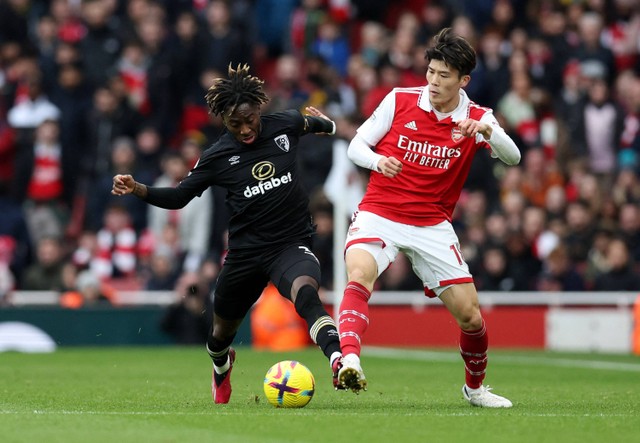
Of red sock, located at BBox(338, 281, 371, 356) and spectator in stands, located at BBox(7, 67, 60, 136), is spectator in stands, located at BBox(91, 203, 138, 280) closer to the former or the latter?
spectator in stands, located at BBox(7, 67, 60, 136)

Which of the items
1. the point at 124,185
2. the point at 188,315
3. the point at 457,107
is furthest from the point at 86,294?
the point at 457,107

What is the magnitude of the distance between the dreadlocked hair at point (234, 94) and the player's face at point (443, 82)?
118 centimetres

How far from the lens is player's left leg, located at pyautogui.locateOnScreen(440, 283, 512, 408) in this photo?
9.57 metres

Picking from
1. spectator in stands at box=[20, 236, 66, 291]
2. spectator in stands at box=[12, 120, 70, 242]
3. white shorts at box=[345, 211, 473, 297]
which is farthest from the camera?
spectator in stands at box=[12, 120, 70, 242]

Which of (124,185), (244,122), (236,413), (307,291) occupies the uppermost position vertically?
(244,122)

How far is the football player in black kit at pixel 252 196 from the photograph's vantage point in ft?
31.6

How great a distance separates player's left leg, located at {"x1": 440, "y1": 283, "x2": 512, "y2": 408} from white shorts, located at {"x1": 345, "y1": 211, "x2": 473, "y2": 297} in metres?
0.08

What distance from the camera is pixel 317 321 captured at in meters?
9.23

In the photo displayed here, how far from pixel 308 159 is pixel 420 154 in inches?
399

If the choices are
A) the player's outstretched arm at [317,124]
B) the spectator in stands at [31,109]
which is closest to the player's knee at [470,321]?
the player's outstretched arm at [317,124]

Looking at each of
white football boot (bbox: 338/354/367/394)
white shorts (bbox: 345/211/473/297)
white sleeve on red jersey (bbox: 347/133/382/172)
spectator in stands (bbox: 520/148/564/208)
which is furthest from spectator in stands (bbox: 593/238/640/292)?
white football boot (bbox: 338/354/367/394)

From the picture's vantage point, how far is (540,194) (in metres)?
19.8

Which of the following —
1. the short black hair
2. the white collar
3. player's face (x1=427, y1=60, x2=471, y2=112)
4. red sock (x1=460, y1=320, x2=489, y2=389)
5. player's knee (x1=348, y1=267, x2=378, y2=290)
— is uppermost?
the short black hair

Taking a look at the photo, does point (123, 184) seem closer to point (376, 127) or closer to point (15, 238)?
point (376, 127)
